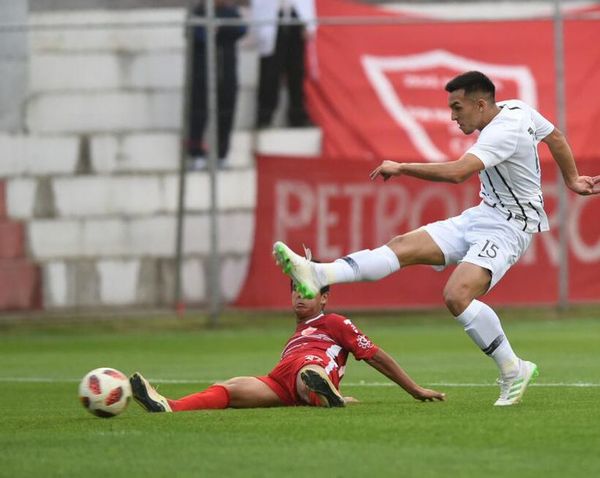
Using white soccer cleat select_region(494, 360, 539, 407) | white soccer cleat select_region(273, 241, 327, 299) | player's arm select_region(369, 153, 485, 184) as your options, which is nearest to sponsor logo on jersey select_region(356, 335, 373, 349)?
white soccer cleat select_region(273, 241, 327, 299)

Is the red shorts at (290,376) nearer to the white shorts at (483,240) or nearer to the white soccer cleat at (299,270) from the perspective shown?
the white soccer cleat at (299,270)

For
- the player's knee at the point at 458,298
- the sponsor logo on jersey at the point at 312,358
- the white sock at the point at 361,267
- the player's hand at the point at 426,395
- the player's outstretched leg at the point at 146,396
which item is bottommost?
the player's hand at the point at 426,395

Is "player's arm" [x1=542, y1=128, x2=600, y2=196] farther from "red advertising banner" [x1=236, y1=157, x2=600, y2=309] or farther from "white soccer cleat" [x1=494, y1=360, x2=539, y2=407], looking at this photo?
"red advertising banner" [x1=236, y1=157, x2=600, y2=309]

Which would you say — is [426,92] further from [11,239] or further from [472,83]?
[472,83]

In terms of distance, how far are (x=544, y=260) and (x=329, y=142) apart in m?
3.34

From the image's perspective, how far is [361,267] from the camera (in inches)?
379

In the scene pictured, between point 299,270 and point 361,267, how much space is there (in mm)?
443

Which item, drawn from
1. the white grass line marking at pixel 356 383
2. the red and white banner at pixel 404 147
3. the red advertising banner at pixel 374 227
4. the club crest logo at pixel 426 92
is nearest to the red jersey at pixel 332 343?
the white grass line marking at pixel 356 383

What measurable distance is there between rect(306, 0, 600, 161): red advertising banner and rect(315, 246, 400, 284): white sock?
38.9 feet

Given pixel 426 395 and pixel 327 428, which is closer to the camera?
pixel 327 428

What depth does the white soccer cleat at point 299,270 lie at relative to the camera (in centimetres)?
940

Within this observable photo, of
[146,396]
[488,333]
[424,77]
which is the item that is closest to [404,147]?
[424,77]

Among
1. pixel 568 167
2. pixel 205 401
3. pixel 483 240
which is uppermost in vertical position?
pixel 568 167

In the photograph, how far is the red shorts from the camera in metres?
9.77
